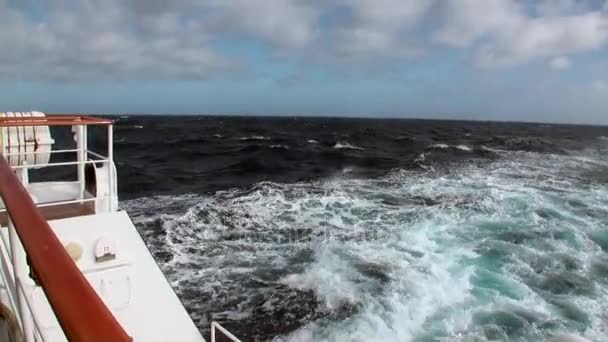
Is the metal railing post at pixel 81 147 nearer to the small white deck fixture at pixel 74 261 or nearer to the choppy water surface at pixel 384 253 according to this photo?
the small white deck fixture at pixel 74 261

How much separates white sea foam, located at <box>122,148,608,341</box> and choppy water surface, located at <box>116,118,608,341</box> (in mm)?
28

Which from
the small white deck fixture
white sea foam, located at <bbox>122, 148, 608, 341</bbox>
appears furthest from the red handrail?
white sea foam, located at <bbox>122, 148, 608, 341</bbox>

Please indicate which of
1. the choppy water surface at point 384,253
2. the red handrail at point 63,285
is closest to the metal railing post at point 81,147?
the choppy water surface at point 384,253

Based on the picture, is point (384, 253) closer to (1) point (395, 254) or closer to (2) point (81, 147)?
(1) point (395, 254)

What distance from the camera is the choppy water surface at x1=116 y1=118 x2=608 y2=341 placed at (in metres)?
4.94

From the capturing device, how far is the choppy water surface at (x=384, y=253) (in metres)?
4.94

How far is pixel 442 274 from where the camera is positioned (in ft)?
20.5

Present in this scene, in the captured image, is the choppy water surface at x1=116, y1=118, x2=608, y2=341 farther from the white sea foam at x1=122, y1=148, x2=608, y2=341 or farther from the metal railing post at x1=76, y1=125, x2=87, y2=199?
the metal railing post at x1=76, y1=125, x2=87, y2=199

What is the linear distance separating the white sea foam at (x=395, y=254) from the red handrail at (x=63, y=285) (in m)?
4.16

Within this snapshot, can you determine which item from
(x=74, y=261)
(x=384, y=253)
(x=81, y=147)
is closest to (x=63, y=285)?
(x=74, y=261)

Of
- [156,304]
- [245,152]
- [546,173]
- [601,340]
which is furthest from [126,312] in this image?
[245,152]

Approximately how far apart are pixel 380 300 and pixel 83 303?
5.24 metres

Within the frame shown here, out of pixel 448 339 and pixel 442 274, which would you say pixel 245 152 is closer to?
pixel 442 274

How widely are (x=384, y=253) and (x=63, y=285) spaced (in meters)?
6.80
